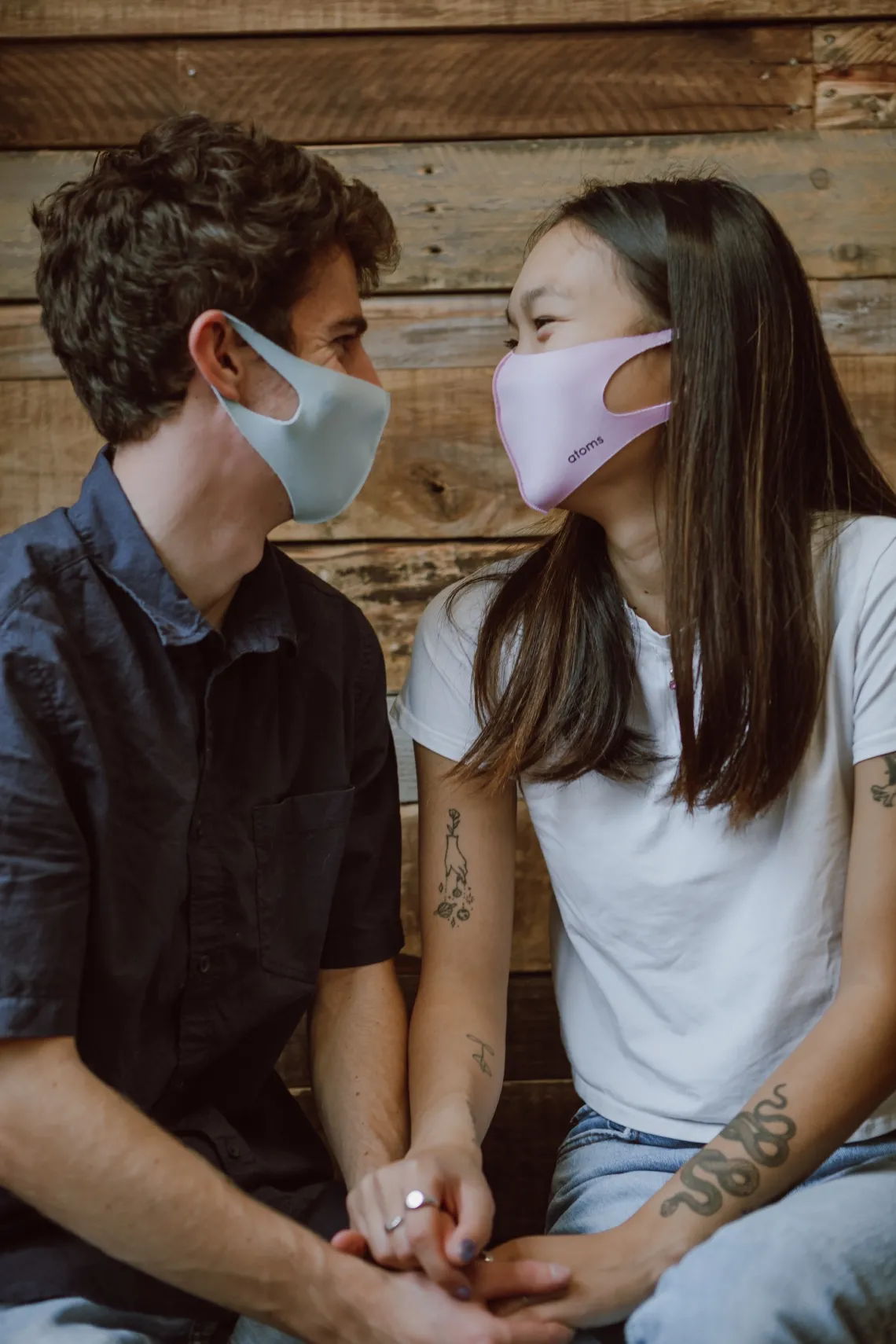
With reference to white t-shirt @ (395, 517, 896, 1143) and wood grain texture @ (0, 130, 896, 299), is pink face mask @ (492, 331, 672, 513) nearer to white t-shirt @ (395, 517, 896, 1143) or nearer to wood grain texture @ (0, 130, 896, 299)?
white t-shirt @ (395, 517, 896, 1143)

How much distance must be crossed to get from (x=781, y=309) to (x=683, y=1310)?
0.96 metres

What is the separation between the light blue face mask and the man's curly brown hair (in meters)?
0.03

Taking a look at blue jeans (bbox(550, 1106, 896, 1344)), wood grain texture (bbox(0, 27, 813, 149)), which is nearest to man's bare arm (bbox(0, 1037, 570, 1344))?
blue jeans (bbox(550, 1106, 896, 1344))

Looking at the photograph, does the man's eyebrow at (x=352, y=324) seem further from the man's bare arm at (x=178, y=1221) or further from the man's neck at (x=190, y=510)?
the man's bare arm at (x=178, y=1221)

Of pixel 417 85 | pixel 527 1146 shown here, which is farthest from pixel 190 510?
pixel 527 1146

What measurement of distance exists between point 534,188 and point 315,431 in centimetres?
69

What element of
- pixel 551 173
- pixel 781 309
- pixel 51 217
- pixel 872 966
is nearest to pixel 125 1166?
pixel 872 966

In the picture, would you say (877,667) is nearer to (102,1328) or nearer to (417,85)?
(102,1328)

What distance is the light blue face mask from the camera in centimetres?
126

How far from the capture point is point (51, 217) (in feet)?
4.34

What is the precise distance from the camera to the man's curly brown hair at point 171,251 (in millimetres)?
1239

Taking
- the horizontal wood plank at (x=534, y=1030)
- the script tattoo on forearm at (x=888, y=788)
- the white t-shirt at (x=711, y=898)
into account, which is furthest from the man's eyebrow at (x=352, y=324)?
the horizontal wood plank at (x=534, y=1030)

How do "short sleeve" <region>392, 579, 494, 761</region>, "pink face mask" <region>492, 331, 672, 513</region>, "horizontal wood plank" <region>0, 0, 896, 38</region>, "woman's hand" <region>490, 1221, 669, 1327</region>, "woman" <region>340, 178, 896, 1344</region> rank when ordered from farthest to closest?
"horizontal wood plank" <region>0, 0, 896, 38</region>
"short sleeve" <region>392, 579, 494, 761</region>
"pink face mask" <region>492, 331, 672, 513</region>
"woman" <region>340, 178, 896, 1344</region>
"woman's hand" <region>490, 1221, 669, 1327</region>

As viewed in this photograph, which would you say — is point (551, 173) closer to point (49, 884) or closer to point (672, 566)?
point (672, 566)
